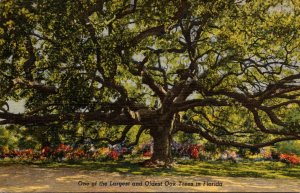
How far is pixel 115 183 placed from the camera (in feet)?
39.8

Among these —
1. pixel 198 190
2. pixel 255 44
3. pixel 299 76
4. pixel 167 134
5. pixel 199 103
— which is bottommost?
pixel 198 190

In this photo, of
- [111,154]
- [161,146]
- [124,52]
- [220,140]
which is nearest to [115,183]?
[124,52]

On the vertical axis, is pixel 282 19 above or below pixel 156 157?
above

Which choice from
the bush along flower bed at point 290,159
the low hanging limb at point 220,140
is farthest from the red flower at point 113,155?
the bush along flower bed at point 290,159

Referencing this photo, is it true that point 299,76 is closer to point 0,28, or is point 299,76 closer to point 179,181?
point 179,181

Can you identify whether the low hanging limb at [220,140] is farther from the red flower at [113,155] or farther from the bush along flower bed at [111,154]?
the red flower at [113,155]

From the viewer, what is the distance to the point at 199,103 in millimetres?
17812

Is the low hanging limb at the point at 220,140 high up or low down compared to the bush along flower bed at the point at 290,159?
up

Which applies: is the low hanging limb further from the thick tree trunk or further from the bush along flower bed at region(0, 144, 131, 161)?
the bush along flower bed at region(0, 144, 131, 161)

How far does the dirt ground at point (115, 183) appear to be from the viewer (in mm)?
11250

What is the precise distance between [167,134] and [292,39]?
299 inches

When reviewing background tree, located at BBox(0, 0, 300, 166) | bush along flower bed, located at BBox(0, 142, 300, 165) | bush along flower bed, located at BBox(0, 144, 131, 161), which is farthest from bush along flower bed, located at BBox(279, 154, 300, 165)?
bush along flower bed, located at BBox(0, 144, 131, 161)

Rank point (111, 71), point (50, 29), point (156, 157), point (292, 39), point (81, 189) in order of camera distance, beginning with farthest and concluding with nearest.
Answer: point (156, 157)
point (292, 39)
point (111, 71)
point (50, 29)
point (81, 189)

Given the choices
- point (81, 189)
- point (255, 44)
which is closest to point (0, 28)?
point (81, 189)
